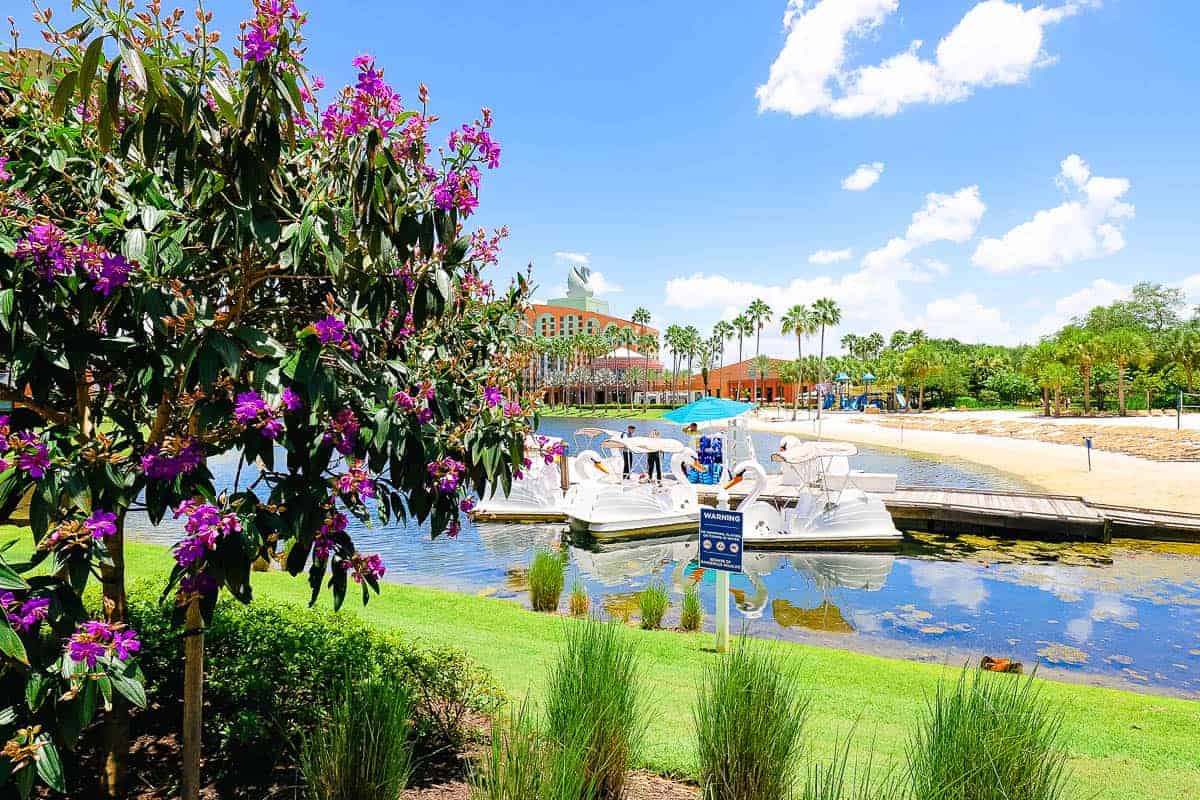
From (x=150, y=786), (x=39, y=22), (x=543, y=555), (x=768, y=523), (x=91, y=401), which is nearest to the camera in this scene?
(x=39, y=22)

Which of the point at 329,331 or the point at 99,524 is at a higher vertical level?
the point at 329,331

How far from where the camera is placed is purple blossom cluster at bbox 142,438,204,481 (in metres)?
1.90

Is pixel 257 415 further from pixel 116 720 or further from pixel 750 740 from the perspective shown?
pixel 750 740

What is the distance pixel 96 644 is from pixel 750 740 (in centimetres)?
222

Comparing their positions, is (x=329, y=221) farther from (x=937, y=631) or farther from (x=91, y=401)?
(x=937, y=631)

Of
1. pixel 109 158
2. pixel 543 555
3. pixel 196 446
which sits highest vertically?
pixel 109 158

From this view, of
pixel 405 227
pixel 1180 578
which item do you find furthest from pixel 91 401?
pixel 1180 578

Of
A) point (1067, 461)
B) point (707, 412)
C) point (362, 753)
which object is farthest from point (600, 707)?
point (1067, 461)

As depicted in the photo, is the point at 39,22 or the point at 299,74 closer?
the point at 299,74

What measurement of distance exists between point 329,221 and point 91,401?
1301mm

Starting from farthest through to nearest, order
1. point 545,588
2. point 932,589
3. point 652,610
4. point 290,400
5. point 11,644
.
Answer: point 932,589 → point 545,588 → point 652,610 → point 290,400 → point 11,644

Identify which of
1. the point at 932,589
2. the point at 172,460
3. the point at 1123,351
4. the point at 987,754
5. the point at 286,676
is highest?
the point at 1123,351

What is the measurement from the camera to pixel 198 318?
184cm

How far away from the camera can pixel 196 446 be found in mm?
1955
